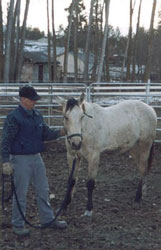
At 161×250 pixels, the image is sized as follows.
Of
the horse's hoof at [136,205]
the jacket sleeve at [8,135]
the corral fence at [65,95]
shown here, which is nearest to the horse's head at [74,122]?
the jacket sleeve at [8,135]

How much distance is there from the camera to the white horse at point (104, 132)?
484 cm

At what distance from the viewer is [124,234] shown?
4504 millimetres

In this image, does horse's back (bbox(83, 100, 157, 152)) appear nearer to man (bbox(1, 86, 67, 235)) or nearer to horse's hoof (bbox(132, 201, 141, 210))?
horse's hoof (bbox(132, 201, 141, 210))

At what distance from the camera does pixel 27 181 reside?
4.40 m

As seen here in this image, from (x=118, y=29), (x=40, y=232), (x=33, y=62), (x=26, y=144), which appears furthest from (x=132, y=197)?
(x=118, y=29)

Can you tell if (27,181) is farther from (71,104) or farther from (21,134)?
(71,104)

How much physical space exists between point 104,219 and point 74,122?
1.34 metres

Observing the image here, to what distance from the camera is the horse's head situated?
4.69m

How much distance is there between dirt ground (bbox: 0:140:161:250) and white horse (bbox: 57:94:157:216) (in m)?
0.28

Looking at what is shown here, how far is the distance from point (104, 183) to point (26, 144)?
2824 millimetres

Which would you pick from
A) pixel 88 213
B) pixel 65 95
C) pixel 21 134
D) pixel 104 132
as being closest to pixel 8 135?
pixel 21 134

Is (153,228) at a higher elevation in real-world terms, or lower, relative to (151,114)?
lower

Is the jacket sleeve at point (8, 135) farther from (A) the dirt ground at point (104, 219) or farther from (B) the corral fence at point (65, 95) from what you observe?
(B) the corral fence at point (65, 95)

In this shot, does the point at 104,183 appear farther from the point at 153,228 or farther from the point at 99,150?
the point at 153,228
